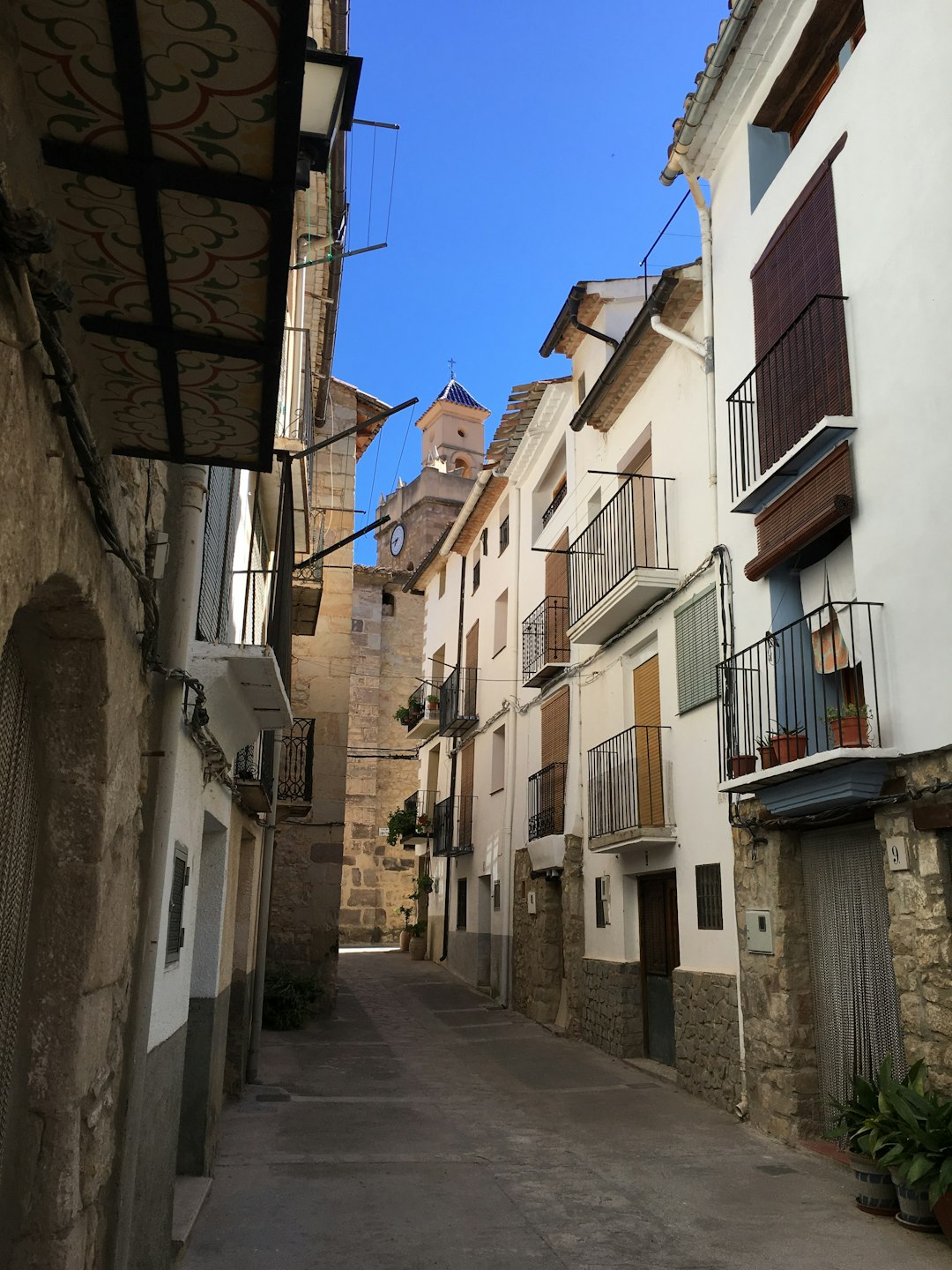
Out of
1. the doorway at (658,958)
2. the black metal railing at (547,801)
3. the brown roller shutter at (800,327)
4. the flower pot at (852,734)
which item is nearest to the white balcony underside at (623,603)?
the brown roller shutter at (800,327)

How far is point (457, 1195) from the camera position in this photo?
21.0 ft

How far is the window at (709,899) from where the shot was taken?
984 centimetres

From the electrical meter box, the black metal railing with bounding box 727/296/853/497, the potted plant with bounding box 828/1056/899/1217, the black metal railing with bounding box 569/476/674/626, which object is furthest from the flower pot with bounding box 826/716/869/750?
the black metal railing with bounding box 569/476/674/626

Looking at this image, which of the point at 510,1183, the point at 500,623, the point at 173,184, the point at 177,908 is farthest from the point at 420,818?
the point at 173,184

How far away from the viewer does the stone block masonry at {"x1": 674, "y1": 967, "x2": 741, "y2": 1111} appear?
30.1ft

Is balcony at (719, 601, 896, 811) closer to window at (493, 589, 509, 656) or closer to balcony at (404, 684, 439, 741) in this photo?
window at (493, 589, 509, 656)

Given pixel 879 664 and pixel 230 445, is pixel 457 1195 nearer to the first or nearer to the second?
pixel 879 664

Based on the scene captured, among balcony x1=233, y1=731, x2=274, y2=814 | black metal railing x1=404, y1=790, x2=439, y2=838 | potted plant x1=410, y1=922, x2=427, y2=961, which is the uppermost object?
black metal railing x1=404, y1=790, x2=439, y2=838

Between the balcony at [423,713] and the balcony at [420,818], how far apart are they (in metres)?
1.51

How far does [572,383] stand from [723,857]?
884cm

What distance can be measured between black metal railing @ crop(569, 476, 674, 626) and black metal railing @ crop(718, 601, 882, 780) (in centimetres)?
264

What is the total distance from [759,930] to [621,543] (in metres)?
5.33

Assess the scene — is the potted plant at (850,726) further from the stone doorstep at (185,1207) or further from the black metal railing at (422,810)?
the black metal railing at (422,810)

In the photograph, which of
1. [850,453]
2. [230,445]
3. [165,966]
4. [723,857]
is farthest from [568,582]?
[230,445]
